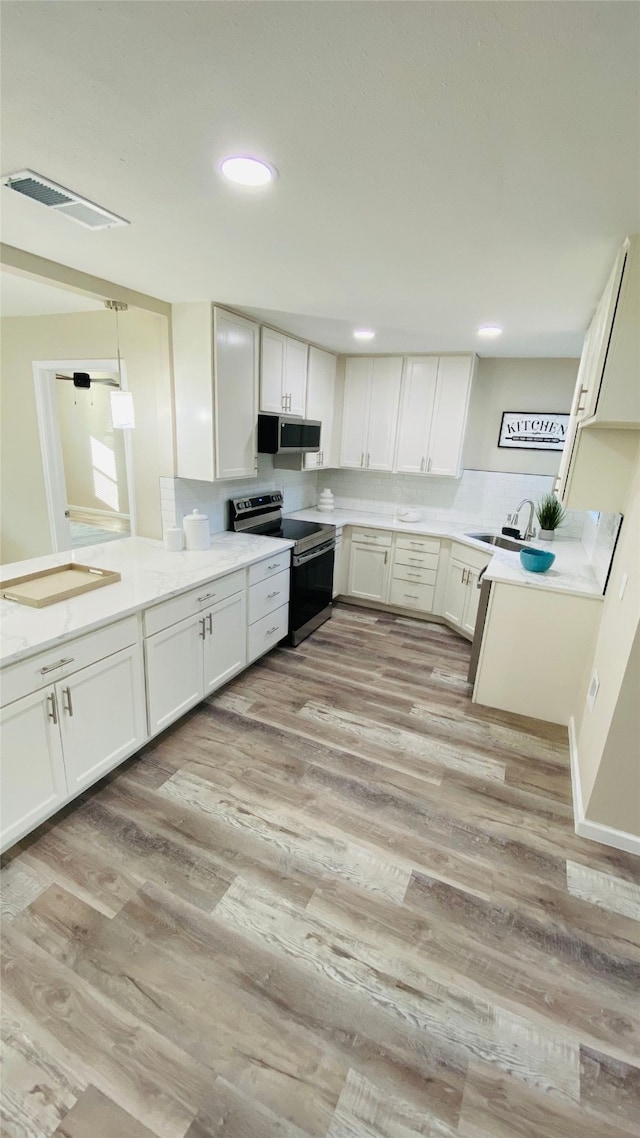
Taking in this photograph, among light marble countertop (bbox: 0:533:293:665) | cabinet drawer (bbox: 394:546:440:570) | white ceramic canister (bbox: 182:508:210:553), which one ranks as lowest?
cabinet drawer (bbox: 394:546:440:570)

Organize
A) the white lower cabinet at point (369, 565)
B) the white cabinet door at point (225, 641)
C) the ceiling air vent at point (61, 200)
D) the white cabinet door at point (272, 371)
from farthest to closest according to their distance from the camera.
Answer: the white lower cabinet at point (369, 565), the white cabinet door at point (272, 371), the white cabinet door at point (225, 641), the ceiling air vent at point (61, 200)

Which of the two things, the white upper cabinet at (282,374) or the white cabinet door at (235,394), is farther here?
the white upper cabinet at (282,374)

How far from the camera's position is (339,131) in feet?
3.68

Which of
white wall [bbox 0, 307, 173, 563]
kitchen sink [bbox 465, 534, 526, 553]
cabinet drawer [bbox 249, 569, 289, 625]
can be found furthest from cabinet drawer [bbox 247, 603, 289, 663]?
kitchen sink [bbox 465, 534, 526, 553]

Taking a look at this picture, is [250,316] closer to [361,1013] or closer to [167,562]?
[167,562]

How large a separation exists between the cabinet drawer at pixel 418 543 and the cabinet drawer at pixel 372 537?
107 millimetres

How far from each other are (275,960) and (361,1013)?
0.31 metres

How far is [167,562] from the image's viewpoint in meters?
2.75

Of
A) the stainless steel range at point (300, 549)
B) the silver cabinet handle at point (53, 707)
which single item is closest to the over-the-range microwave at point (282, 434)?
the stainless steel range at point (300, 549)

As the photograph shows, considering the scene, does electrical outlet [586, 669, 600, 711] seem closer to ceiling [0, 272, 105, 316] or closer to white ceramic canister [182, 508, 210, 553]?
white ceramic canister [182, 508, 210, 553]

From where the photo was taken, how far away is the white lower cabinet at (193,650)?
92.4 inches

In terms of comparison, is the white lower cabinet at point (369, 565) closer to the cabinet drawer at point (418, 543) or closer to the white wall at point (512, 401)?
the cabinet drawer at point (418, 543)

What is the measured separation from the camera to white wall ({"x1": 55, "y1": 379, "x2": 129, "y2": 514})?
7051 millimetres

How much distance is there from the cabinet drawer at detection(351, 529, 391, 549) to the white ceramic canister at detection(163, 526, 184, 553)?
1960mm
